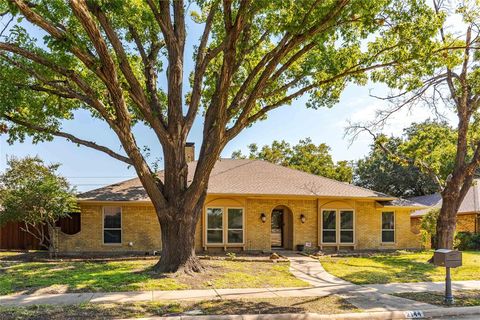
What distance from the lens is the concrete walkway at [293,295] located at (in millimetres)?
8828

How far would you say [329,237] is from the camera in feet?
67.4

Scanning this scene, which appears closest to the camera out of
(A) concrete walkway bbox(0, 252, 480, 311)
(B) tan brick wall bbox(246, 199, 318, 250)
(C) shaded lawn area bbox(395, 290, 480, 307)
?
(A) concrete walkway bbox(0, 252, 480, 311)

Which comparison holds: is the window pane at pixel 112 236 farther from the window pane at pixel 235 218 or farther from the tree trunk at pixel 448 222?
the tree trunk at pixel 448 222

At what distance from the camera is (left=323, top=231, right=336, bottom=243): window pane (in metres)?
20.5

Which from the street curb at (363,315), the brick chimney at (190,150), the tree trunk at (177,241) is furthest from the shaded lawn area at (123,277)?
the brick chimney at (190,150)

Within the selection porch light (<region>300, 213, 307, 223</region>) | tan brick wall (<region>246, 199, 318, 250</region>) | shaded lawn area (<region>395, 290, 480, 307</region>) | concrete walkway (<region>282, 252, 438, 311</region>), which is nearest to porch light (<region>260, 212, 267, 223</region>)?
tan brick wall (<region>246, 199, 318, 250</region>)

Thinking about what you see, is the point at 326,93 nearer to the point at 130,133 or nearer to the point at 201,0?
the point at 201,0

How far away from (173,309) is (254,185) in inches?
482

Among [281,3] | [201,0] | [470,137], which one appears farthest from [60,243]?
[470,137]

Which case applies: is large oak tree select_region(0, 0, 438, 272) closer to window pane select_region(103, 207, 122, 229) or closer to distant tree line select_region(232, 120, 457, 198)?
window pane select_region(103, 207, 122, 229)

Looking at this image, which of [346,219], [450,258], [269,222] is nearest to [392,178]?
[346,219]

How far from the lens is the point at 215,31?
15.0 metres

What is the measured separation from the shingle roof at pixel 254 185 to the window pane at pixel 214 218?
1179 millimetres

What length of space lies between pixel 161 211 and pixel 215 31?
710 centimetres
